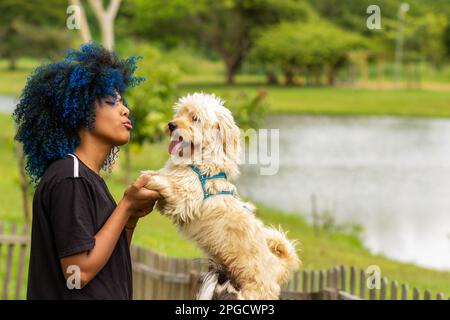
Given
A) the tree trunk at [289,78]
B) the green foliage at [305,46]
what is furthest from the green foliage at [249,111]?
the tree trunk at [289,78]

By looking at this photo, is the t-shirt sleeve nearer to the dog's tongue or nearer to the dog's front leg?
the dog's front leg

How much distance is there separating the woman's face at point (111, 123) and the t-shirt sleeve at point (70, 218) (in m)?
0.26

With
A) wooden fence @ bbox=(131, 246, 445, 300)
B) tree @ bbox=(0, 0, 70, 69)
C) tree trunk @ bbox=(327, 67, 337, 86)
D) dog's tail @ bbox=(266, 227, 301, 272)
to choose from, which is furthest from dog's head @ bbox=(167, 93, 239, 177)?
tree trunk @ bbox=(327, 67, 337, 86)

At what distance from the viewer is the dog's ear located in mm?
3574

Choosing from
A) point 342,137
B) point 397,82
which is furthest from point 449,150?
point 397,82

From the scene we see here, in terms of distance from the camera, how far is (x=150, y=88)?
15594 millimetres

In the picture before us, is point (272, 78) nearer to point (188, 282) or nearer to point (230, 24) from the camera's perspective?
point (230, 24)

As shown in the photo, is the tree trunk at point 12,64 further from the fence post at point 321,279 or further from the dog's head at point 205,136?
the dog's head at point 205,136

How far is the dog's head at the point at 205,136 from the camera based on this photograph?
3.55 m

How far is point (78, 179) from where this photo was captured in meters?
2.92

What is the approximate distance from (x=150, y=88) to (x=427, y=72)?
161ft

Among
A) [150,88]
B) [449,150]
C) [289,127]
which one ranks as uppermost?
[289,127]

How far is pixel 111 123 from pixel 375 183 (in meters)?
16.3
